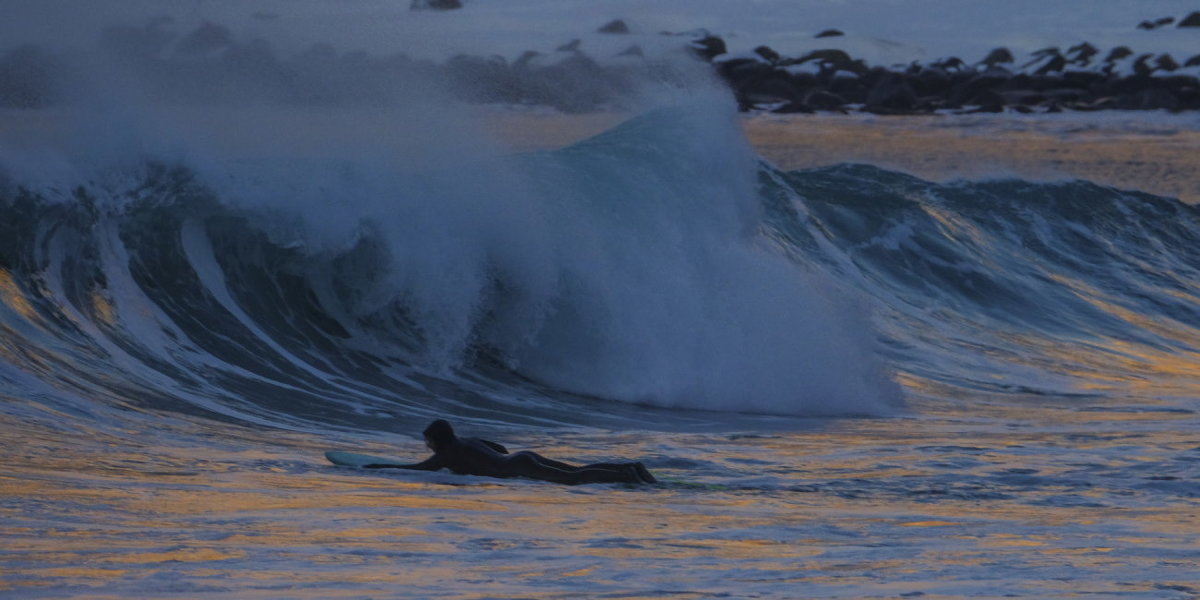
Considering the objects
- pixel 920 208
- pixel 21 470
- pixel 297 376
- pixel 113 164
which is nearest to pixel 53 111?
pixel 113 164

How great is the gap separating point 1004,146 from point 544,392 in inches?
727

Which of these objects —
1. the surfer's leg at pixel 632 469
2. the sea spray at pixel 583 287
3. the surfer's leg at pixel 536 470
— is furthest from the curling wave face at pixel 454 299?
the surfer's leg at pixel 632 469

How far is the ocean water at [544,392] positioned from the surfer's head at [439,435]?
0.20 metres

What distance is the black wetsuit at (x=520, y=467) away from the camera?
646cm

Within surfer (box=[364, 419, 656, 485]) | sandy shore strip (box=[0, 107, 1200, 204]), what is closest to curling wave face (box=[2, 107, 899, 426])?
sandy shore strip (box=[0, 107, 1200, 204])

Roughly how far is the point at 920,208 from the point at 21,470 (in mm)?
15246

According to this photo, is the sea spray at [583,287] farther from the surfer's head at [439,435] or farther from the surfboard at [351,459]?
the surfer's head at [439,435]

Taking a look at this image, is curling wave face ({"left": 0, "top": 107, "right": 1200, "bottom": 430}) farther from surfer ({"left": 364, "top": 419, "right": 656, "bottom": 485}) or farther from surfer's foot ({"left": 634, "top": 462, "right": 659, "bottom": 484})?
surfer's foot ({"left": 634, "top": 462, "right": 659, "bottom": 484})

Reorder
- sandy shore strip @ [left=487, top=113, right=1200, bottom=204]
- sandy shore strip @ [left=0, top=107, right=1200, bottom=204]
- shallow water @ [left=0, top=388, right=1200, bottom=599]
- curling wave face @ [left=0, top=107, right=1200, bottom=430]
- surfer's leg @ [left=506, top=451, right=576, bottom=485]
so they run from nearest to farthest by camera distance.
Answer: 1. shallow water @ [left=0, top=388, right=1200, bottom=599]
2. surfer's leg @ [left=506, top=451, right=576, bottom=485]
3. curling wave face @ [left=0, top=107, right=1200, bottom=430]
4. sandy shore strip @ [left=0, top=107, right=1200, bottom=204]
5. sandy shore strip @ [left=487, top=113, right=1200, bottom=204]

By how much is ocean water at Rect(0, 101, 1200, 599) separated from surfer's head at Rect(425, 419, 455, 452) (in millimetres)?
204

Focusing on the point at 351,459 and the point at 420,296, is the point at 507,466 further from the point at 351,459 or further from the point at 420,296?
the point at 420,296

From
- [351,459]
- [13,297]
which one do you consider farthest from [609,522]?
[13,297]

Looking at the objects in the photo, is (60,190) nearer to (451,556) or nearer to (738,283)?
(738,283)

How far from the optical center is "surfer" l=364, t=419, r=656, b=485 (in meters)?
6.46
